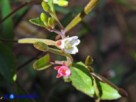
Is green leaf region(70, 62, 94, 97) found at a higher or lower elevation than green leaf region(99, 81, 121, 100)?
higher

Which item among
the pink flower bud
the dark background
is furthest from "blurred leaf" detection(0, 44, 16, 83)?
the pink flower bud

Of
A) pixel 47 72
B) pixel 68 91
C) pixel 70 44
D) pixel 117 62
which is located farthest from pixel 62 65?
pixel 117 62

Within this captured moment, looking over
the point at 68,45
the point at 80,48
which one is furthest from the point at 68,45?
the point at 80,48

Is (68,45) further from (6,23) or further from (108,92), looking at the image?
(6,23)

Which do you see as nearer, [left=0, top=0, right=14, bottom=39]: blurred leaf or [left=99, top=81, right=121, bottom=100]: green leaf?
[left=99, top=81, right=121, bottom=100]: green leaf

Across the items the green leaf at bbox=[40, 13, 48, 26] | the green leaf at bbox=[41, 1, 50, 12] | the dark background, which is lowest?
the dark background

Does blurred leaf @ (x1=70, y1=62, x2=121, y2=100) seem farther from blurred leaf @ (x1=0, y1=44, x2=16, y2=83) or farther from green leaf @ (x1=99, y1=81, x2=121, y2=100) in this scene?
blurred leaf @ (x1=0, y1=44, x2=16, y2=83)

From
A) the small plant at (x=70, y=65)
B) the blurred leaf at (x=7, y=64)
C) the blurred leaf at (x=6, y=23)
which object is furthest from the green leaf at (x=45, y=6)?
the blurred leaf at (x=6, y=23)
